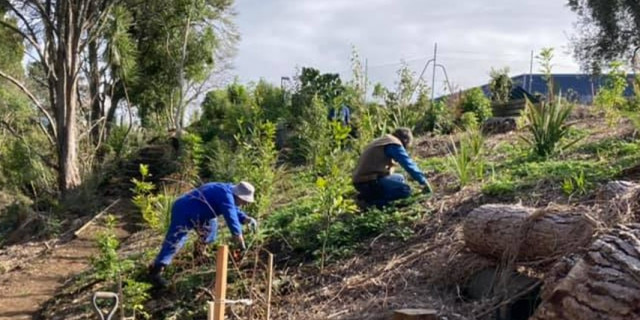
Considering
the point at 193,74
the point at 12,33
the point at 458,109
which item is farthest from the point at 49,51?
the point at 458,109

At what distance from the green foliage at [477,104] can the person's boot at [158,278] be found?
8.04 metres

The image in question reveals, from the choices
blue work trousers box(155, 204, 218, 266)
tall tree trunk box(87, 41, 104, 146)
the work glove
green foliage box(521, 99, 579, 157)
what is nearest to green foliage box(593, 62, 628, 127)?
green foliage box(521, 99, 579, 157)

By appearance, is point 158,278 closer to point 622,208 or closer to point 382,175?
point 382,175

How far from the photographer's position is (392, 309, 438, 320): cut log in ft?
15.2

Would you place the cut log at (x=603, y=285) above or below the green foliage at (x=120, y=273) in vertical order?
above

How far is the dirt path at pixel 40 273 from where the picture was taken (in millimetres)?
8414

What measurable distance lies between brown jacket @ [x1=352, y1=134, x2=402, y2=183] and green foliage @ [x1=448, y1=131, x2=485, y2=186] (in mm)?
736

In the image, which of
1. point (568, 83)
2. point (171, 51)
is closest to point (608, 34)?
point (568, 83)

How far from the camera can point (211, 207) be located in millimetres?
7387

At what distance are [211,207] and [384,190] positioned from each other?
1843 millimetres

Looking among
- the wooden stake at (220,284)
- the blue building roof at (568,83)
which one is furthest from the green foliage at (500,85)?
the wooden stake at (220,284)

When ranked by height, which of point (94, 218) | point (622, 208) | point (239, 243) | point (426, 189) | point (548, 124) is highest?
point (548, 124)

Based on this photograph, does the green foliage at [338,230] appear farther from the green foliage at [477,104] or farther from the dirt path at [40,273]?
the green foliage at [477,104]

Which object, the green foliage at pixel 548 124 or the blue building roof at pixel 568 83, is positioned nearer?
the green foliage at pixel 548 124
